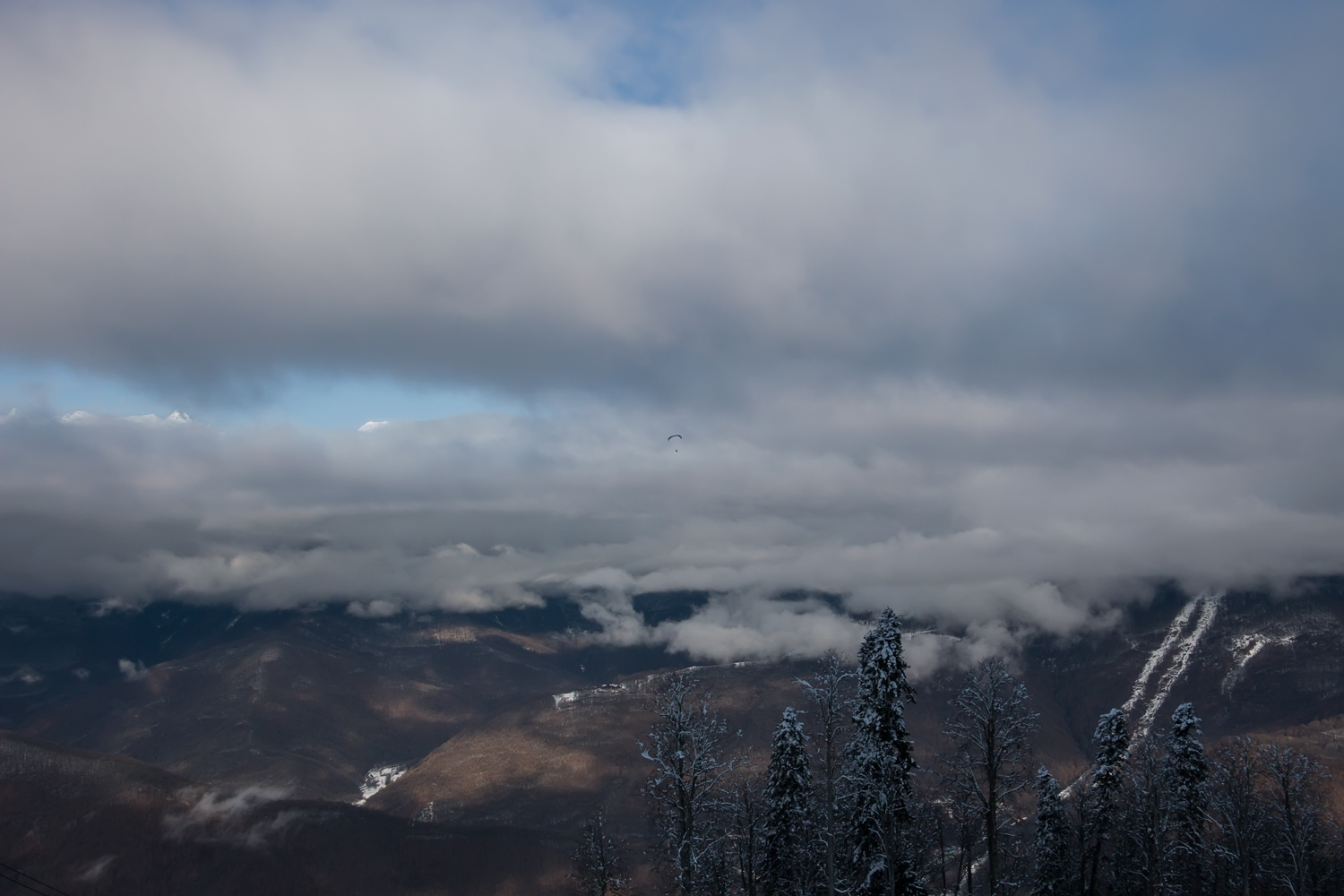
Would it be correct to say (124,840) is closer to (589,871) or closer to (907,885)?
(589,871)

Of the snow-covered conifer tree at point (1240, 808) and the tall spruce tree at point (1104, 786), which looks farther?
the tall spruce tree at point (1104, 786)

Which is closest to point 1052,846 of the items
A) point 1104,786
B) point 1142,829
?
point 1142,829

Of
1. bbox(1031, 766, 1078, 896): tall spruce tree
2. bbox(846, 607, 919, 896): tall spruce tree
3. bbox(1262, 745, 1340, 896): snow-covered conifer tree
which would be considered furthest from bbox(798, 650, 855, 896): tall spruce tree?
bbox(1262, 745, 1340, 896): snow-covered conifer tree

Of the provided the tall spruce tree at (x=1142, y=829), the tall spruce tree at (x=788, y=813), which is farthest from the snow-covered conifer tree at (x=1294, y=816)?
the tall spruce tree at (x=788, y=813)

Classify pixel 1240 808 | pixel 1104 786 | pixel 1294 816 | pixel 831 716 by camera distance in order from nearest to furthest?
pixel 831 716 < pixel 1240 808 < pixel 1294 816 < pixel 1104 786

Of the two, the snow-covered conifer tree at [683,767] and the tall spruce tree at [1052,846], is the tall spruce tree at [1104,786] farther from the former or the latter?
the snow-covered conifer tree at [683,767]

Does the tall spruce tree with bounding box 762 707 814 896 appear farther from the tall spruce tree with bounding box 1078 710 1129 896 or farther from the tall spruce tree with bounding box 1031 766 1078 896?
the tall spruce tree with bounding box 1031 766 1078 896

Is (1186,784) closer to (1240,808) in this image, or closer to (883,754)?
(1240,808)
